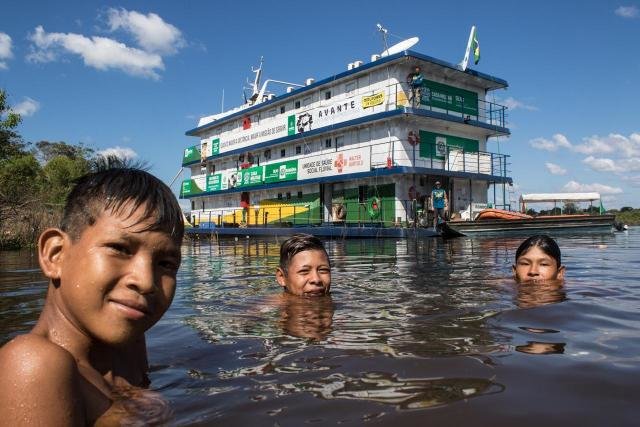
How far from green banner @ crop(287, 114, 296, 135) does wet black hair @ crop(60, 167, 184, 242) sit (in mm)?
24972

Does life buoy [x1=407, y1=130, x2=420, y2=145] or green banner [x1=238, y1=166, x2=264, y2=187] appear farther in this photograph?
green banner [x1=238, y1=166, x2=264, y2=187]

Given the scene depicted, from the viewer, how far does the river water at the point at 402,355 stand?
5.31ft

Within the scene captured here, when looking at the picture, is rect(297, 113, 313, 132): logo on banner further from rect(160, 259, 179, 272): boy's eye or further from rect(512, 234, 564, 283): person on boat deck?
rect(160, 259, 179, 272): boy's eye

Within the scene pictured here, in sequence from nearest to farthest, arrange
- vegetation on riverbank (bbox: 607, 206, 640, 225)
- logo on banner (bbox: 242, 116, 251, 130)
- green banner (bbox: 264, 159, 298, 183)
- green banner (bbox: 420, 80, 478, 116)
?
1. green banner (bbox: 420, 80, 478, 116)
2. green banner (bbox: 264, 159, 298, 183)
3. logo on banner (bbox: 242, 116, 251, 130)
4. vegetation on riverbank (bbox: 607, 206, 640, 225)

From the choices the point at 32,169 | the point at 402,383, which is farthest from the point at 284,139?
the point at 402,383

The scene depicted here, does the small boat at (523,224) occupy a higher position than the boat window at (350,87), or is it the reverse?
the boat window at (350,87)

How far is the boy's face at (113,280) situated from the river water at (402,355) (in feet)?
1.41

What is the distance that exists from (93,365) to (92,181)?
0.63 metres

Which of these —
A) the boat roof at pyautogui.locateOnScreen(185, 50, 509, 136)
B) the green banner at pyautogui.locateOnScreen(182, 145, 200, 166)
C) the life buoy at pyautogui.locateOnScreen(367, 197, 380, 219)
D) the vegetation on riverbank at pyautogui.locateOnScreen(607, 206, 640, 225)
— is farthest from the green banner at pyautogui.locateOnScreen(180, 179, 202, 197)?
the vegetation on riverbank at pyautogui.locateOnScreen(607, 206, 640, 225)

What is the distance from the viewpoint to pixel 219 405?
1.77 m

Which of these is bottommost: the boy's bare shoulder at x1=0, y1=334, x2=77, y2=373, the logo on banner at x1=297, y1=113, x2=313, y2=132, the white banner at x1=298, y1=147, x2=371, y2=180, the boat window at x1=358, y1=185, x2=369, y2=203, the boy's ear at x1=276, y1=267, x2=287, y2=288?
the boy's ear at x1=276, y1=267, x2=287, y2=288

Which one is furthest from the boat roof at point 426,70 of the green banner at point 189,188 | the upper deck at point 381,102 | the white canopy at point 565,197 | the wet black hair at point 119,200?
the wet black hair at point 119,200

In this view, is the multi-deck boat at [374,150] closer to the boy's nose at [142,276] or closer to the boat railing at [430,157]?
the boat railing at [430,157]

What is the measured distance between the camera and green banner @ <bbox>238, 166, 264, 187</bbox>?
27984mm
